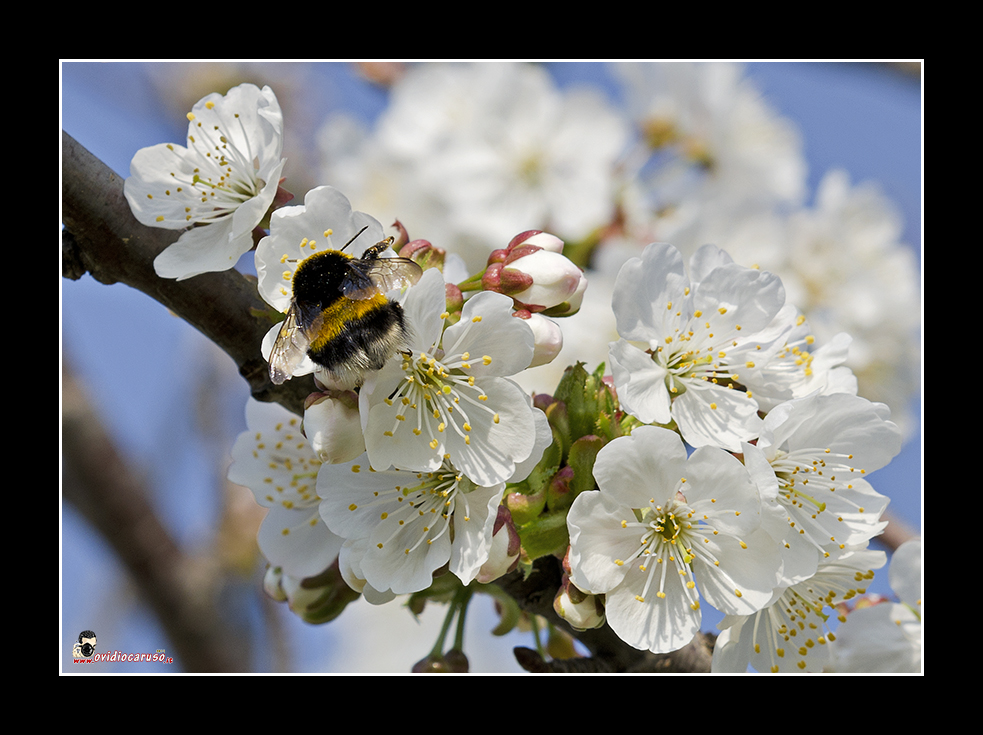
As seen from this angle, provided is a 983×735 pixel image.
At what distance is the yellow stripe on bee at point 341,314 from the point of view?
1.20 metres

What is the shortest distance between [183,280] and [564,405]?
701 mm

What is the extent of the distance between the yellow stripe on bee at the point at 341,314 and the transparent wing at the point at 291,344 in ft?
0.07

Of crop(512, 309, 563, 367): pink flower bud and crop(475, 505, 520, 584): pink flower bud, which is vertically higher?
crop(512, 309, 563, 367): pink flower bud

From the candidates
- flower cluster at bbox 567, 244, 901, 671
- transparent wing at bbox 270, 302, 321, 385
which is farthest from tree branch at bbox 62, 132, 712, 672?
flower cluster at bbox 567, 244, 901, 671

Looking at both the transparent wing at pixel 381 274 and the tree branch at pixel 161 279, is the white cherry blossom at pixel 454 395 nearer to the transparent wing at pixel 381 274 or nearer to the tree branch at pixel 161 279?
the transparent wing at pixel 381 274

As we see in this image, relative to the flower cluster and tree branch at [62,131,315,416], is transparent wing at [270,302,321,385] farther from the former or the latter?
the flower cluster

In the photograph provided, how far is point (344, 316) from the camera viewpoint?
3.99 feet

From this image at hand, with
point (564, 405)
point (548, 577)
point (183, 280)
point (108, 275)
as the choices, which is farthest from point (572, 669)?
point (108, 275)

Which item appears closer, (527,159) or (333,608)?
(333,608)

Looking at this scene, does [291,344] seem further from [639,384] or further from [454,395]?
[639,384]

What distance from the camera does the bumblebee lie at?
Result: 118 centimetres

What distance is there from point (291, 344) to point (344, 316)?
0.11 metres

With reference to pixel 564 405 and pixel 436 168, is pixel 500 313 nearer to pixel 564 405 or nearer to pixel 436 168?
pixel 564 405

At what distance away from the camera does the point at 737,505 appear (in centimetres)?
119
